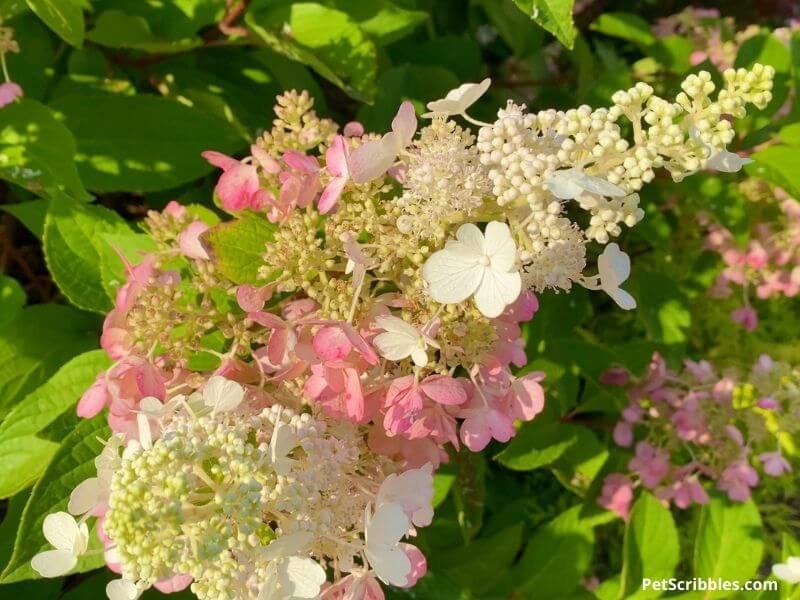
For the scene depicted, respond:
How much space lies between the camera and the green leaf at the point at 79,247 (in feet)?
3.36

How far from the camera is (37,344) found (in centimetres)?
114

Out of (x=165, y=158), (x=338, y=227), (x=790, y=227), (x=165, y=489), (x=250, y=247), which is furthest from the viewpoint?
(x=790, y=227)

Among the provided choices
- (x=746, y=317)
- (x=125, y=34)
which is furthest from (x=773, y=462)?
(x=125, y=34)

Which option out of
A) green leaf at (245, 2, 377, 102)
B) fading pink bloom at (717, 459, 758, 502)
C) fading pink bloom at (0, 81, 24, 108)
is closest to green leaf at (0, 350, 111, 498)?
fading pink bloom at (0, 81, 24, 108)

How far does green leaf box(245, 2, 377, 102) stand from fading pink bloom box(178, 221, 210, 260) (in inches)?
18.1

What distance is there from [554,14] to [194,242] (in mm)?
474

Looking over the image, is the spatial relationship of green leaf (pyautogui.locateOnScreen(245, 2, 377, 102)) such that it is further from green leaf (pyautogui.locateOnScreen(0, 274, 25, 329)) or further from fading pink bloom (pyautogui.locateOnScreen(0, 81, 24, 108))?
green leaf (pyautogui.locateOnScreen(0, 274, 25, 329))

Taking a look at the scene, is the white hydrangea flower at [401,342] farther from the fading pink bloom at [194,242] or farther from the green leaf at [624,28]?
the green leaf at [624,28]

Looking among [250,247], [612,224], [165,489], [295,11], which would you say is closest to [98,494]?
[165,489]

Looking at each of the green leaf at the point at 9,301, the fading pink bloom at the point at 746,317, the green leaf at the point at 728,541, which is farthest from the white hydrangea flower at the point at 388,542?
the fading pink bloom at the point at 746,317

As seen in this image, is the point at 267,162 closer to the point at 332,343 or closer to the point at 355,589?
the point at 332,343

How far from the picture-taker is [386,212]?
0.75 meters

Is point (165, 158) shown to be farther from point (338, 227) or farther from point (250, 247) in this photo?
point (338, 227)

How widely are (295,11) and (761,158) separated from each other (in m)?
0.81
